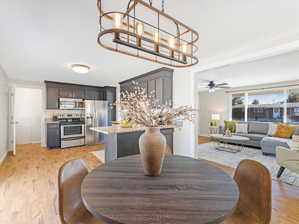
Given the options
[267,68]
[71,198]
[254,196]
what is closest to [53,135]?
[71,198]

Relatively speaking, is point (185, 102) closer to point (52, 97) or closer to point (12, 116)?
point (52, 97)

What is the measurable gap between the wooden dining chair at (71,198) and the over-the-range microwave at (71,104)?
15.6 ft

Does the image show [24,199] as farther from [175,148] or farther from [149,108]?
[175,148]

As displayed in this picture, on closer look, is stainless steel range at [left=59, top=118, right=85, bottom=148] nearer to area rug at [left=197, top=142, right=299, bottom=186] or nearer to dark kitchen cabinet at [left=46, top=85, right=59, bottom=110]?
dark kitchen cabinet at [left=46, top=85, right=59, bottom=110]

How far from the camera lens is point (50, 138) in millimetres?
4805

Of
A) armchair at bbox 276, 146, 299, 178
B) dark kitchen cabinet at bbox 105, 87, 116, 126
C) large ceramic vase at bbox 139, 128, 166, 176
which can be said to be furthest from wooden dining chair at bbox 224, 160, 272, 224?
dark kitchen cabinet at bbox 105, 87, 116, 126

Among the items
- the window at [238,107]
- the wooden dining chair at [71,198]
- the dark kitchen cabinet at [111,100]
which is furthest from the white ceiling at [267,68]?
the dark kitchen cabinet at [111,100]

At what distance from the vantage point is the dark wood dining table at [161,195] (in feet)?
2.18

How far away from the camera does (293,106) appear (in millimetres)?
4836

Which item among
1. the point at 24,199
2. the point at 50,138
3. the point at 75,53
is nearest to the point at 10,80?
the point at 50,138

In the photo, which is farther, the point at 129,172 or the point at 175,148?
the point at 175,148

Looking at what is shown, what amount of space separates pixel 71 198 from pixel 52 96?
505 centimetres

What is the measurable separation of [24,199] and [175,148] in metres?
2.87

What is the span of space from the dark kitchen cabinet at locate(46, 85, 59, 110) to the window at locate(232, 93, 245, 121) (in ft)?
23.2
